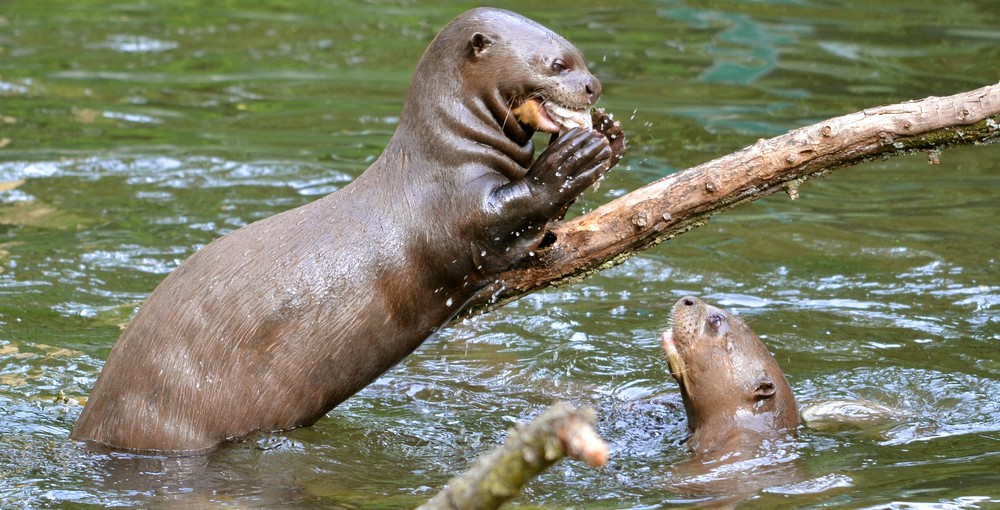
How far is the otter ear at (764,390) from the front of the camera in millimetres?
5785

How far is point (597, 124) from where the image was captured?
18.3ft

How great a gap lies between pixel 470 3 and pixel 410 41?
44.9 inches

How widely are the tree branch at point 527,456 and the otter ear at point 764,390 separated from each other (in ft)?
8.78

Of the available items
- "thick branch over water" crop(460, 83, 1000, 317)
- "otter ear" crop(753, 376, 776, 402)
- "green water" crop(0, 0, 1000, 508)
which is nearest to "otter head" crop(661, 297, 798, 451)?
"otter ear" crop(753, 376, 776, 402)

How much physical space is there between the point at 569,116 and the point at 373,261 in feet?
3.20

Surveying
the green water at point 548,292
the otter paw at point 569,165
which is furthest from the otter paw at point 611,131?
the green water at point 548,292

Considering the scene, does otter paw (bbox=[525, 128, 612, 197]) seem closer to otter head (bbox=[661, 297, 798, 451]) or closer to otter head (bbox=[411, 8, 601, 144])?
otter head (bbox=[411, 8, 601, 144])

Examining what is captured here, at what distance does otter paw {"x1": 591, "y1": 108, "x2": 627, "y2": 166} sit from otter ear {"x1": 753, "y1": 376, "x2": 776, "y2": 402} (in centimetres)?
114

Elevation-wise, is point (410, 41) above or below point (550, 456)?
above

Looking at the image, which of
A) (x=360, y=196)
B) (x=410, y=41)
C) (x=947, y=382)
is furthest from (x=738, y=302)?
(x=410, y=41)

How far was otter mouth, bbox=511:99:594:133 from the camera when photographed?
5.46 m

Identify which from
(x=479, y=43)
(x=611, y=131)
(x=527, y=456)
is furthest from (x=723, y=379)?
(x=527, y=456)

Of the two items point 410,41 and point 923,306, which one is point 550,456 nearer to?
point 923,306

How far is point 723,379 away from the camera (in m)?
5.89
